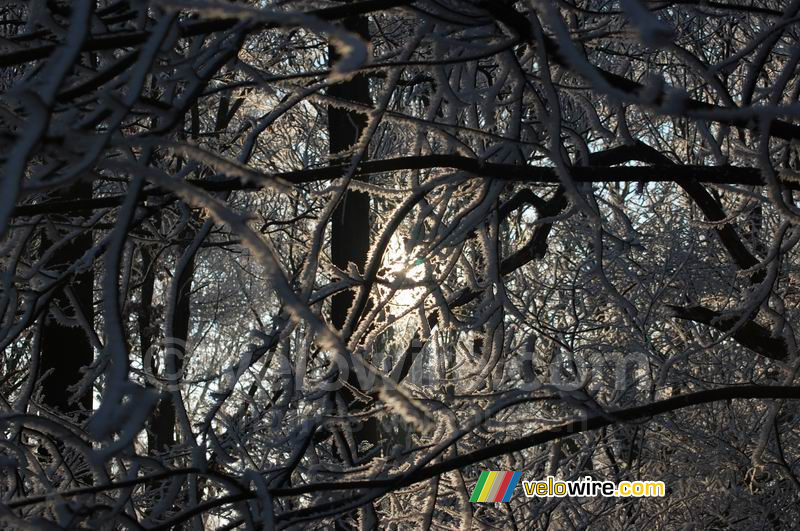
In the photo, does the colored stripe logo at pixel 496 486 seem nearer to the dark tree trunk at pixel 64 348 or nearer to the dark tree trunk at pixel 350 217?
the dark tree trunk at pixel 350 217

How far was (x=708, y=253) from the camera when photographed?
18.3ft

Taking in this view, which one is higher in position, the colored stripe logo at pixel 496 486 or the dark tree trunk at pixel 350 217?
the dark tree trunk at pixel 350 217

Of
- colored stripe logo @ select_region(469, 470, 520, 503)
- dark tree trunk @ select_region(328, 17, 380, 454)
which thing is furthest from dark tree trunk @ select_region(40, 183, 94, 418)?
colored stripe logo @ select_region(469, 470, 520, 503)

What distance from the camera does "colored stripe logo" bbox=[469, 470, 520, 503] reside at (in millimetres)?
3566

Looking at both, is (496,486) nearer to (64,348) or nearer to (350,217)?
(350,217)

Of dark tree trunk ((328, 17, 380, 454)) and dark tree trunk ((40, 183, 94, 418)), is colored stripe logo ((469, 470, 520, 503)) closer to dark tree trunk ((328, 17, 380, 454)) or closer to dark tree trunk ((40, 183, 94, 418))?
dark tree trunk ((328, 17, 380, 454))

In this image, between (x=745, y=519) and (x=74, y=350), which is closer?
(x=745, y=519)

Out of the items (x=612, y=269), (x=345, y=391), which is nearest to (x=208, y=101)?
(x=612, y=269)

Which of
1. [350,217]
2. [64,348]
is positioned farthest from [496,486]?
[64,348]

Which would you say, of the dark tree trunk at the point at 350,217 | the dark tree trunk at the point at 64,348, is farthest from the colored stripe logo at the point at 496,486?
the dark tree trunk at the point at 64,348

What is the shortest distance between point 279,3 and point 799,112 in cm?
80

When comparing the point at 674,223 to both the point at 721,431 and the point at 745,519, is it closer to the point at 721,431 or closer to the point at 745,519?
the point at 721,431

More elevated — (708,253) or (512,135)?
(708,253)

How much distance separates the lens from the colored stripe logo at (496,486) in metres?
3.57
